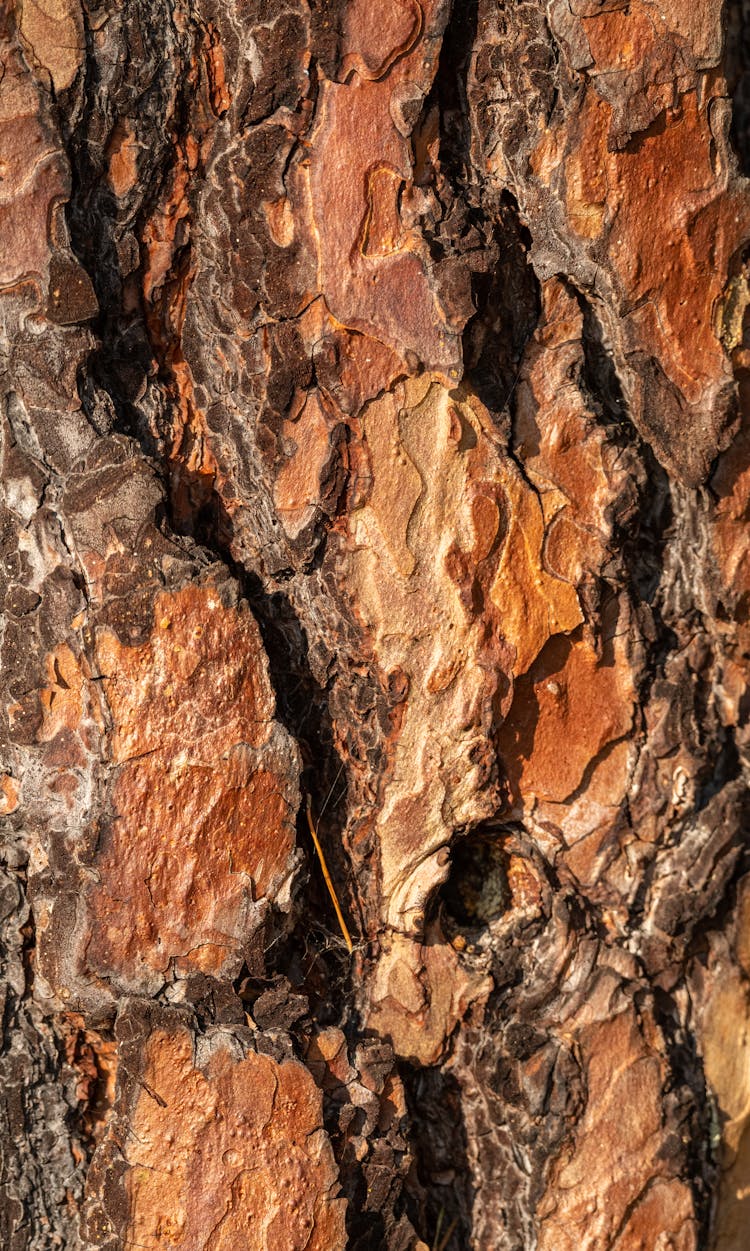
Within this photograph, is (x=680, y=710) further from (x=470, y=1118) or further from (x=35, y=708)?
(x=35, y=708)

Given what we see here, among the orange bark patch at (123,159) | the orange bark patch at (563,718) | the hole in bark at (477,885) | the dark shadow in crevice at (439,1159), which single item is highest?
the orange bark patch at (123,159)

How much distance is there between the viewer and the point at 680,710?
136 centimetres

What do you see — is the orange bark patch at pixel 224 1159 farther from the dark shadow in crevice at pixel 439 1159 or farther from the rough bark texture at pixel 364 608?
the dark shadow in crevice at pixel 439 1159

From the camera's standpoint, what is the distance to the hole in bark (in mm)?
1345

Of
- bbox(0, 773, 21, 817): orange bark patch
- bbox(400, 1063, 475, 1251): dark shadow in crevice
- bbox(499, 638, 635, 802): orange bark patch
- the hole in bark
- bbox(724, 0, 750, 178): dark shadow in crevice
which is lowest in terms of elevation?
bbox(400, 1063, 475, 1251): dark shadow in crevice

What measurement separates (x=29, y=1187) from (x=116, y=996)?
292mm

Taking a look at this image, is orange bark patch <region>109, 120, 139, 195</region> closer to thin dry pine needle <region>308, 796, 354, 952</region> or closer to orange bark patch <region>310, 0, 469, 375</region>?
orange bark patch <region>310, 0, 469, 375</region>

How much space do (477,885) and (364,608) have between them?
0.41 meters

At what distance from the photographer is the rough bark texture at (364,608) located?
3.73 feet

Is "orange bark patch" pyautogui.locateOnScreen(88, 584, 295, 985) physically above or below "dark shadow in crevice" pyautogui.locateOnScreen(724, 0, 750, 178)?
below

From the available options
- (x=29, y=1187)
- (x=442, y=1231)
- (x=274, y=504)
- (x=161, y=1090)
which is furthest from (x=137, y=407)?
(x=442, y=1231)

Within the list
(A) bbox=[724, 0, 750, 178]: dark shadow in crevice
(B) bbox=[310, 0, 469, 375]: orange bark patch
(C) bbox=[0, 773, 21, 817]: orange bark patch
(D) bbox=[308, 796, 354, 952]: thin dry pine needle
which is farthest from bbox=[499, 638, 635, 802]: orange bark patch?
(A) bbox=[724, 0, 750, 178]: dark shadow in crevice

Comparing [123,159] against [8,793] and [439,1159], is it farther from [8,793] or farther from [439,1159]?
[439,1159]

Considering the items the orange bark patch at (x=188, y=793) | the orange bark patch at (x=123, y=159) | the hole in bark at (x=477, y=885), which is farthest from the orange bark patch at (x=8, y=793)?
the orange bark patch at (x=123, y=159)
